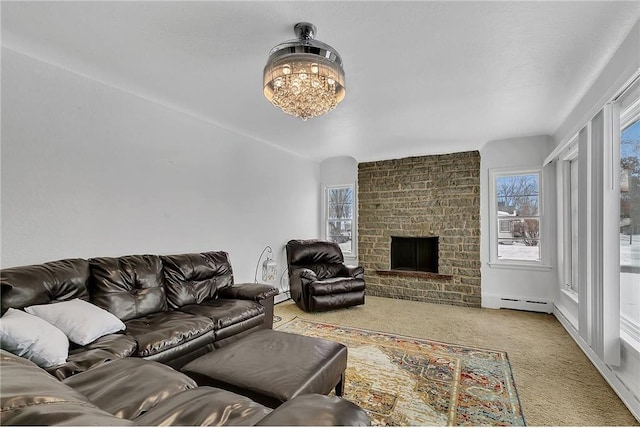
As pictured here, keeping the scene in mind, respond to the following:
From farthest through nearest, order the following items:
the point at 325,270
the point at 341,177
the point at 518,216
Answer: the point at 341,177 → the point at 325,270 → the point at 518,216

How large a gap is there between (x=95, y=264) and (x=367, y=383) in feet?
7.85

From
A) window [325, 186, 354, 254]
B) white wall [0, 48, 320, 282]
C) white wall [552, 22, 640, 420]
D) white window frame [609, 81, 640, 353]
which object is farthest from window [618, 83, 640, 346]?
window [325, 186, 354, 254]

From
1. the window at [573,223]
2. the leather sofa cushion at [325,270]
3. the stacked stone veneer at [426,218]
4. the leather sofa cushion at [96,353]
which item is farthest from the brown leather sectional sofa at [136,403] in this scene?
the stacked stone veneer at [426,218]

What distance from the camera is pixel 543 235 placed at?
466 cm

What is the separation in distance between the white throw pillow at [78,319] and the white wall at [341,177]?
4.52 meters

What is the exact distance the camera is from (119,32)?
7.06 feet

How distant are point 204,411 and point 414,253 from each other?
17.1ft

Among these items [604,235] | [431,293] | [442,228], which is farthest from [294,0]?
[431,293]

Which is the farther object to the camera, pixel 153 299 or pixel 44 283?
pixel 153 299

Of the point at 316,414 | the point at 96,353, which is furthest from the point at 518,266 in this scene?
the point at 96,353

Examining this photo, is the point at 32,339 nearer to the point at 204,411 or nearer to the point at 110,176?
the point at 204,411

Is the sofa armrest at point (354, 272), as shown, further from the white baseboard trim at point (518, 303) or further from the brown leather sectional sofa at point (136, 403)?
the brown leather sectional sofa at point (136, 403)

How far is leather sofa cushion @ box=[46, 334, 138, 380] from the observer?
5.52 ft

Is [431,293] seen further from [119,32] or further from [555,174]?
[119,32]
